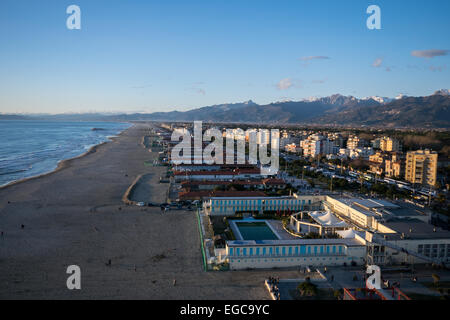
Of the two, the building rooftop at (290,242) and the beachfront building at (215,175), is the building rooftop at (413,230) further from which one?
the beachfront building at (215,175)

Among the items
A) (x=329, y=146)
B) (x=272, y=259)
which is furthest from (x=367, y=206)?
(x=329, y=146)

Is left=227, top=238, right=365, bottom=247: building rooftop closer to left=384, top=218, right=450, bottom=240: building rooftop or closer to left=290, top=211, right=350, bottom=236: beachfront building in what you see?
left=384, top=218, right=450, bottom=240: building rooftop

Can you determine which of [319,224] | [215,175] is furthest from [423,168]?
[215,175]

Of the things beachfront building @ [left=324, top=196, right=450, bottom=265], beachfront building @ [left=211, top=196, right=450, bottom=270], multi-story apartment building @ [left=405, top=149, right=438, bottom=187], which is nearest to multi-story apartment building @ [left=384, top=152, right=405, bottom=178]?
multi-story apartment building @ [left=405, top=149, right=438, bottom=187]

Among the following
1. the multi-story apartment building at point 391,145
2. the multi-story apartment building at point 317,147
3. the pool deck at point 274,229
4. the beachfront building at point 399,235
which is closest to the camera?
the beachfront building at point 399,235

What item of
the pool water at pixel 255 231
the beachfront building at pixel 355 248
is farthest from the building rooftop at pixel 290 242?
the pool water at pixel 255 231

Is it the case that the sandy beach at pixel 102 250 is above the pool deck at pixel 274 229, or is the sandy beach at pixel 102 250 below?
above
